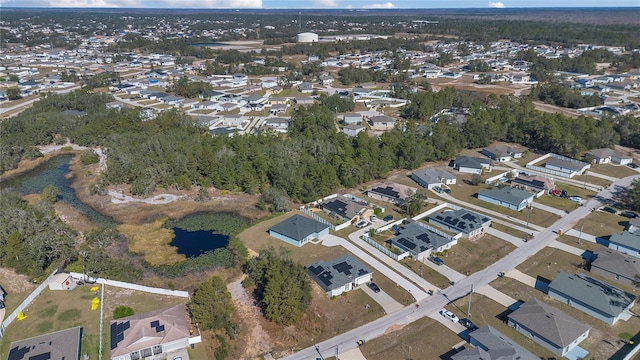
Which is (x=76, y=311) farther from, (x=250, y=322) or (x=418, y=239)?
(x=418, y=239)

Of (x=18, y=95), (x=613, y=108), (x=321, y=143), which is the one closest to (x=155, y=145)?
(x=321, y=143)

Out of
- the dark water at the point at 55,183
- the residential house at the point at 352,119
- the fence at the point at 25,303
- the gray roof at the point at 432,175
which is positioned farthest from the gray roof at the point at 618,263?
the residential house at the point at 352,119

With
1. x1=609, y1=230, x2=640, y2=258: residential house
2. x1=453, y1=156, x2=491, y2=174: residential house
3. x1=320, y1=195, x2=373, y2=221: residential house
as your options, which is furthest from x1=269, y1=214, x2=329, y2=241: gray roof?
x1=609, y1=230, x2=640, y2=258: residential house

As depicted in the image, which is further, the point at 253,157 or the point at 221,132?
the point at 221,132

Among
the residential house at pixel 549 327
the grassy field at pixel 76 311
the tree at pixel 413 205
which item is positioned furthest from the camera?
the tree at pixel 413 205

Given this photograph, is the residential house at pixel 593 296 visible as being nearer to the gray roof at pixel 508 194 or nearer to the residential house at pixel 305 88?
the gray roof at pixel 508 194

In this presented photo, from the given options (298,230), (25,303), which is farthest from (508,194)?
(25,303)

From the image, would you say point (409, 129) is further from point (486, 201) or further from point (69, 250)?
point (69, 250)
